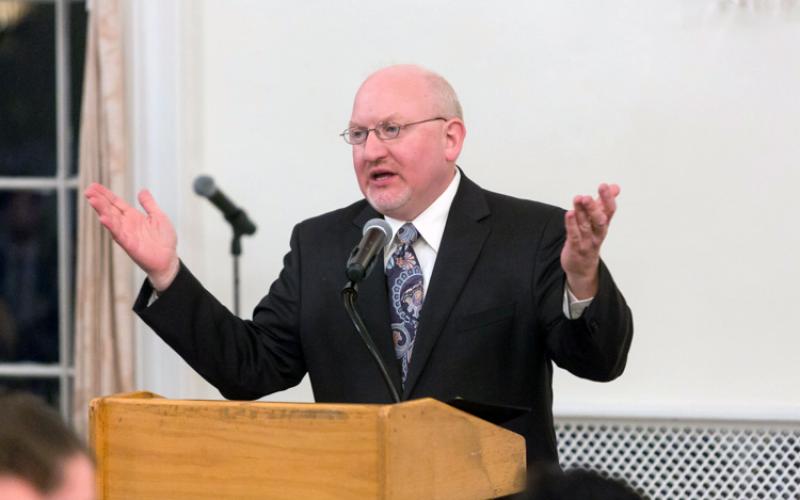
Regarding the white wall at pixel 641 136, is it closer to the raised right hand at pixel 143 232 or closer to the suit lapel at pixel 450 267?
the suit lapel at pixel 450 267

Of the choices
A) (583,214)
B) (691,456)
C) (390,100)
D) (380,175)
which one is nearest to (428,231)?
(380,175)

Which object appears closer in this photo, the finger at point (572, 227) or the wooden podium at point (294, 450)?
the wooden podium at point (294, 450)

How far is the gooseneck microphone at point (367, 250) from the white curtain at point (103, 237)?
193 centimetres

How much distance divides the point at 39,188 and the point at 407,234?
6.76 ft

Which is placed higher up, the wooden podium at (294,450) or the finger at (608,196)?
the finger at (608,196)

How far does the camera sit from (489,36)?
3748mm

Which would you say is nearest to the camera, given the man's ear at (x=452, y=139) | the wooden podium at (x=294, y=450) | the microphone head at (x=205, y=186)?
the wooden podium at (x=294, y=450)

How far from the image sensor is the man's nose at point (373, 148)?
94.1 inches

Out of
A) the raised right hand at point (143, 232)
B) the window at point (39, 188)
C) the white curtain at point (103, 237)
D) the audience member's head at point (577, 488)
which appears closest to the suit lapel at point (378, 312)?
the raised right hand at point (143, 232)

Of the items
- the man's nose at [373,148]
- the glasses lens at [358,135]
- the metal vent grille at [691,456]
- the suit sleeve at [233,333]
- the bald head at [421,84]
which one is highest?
the bald head at [421,84]

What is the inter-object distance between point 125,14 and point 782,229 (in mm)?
2040

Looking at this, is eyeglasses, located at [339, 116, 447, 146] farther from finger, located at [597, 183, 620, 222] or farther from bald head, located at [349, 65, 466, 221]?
finger, located at [597, 183, 620, 222]

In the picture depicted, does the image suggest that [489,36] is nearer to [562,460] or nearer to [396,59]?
[396,59]

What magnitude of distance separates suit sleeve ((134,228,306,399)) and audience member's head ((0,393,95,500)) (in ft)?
4.41
